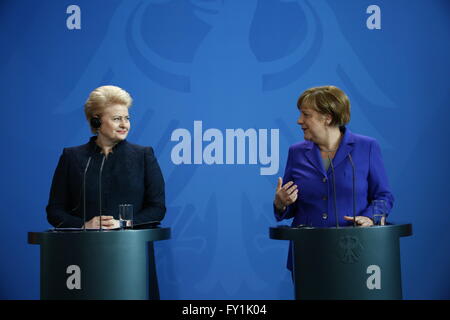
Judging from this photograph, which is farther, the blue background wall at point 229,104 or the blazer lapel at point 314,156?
the blue background wall at point 229,104

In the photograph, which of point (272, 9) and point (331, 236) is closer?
point (331, 236)

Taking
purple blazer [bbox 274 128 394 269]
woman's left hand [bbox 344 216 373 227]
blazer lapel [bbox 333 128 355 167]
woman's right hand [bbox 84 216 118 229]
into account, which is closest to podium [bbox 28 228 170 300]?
woman's right hand [bbox 84 216 118 229]

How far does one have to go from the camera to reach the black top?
3.65 metres

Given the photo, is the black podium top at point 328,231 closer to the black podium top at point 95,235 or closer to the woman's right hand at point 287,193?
the woman's right hand at point 287,193

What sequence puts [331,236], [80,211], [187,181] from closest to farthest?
[331,236] → [80,211] → [187,181]

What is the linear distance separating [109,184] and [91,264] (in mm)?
756

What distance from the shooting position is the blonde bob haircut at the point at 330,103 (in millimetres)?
3479

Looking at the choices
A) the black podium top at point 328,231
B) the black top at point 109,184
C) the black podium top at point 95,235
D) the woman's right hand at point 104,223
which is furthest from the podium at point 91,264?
the black podium top at point 328,231

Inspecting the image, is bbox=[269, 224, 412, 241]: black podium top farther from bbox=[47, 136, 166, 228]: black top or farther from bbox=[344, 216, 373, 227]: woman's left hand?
bbox=[47, 136, 166, 228]: black top

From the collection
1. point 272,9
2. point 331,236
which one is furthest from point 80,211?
point 272,9

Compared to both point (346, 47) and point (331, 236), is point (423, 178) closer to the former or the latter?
point (346, 47)

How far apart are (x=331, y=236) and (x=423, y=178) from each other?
2.31m

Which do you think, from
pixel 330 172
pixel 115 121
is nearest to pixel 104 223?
pixel 115 121

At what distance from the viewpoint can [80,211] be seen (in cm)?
363
